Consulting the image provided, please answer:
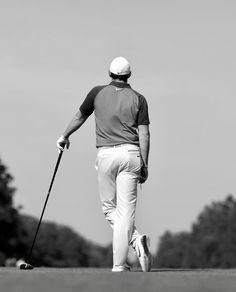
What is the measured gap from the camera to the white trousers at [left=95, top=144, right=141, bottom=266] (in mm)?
13148

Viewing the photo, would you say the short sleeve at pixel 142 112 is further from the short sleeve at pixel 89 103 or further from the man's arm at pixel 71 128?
the man's arm at pixel 71 128

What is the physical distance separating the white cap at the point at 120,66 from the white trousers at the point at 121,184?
35.5 inches

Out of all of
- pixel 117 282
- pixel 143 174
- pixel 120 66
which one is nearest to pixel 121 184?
pixel 143 174

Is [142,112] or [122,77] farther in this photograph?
[122,77]

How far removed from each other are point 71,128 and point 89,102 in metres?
0.57

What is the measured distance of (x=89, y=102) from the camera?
13.5 metres

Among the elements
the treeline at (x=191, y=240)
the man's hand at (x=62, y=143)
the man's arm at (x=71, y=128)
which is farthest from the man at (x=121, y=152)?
the treeline at (x=191, y=240)

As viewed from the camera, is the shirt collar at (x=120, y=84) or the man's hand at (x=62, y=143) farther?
the man's hand at (x=62, y=143)

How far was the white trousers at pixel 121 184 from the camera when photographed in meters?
13.1

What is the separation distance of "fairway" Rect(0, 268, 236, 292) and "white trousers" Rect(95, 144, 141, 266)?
2579mm

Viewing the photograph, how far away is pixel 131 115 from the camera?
43.5ft

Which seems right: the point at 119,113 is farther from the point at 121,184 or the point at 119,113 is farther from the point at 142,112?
the point at 121,184

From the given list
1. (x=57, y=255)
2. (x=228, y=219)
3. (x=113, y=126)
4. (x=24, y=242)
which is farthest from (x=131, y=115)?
(x=57, y=255)

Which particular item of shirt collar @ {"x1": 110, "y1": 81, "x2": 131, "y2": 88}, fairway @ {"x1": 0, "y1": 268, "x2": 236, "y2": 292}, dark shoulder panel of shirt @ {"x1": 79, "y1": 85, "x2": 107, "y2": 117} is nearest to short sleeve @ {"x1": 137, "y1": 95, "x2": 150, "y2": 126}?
shirt collar @ {"x1": 110, "y1": 81, "x2": 131, "y2": 88}
